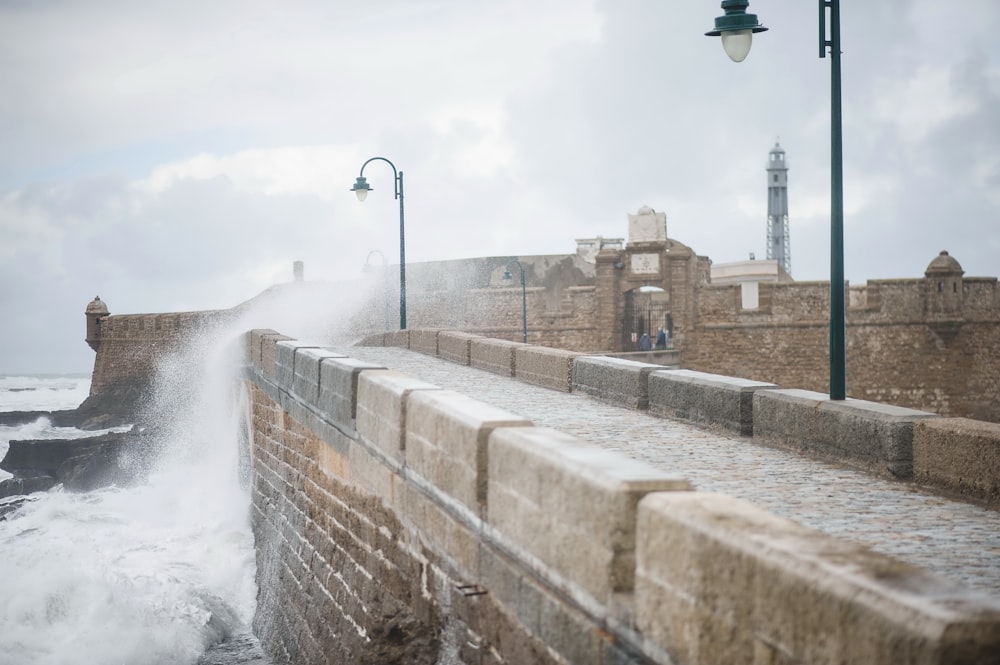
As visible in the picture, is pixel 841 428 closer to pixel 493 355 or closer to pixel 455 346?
pixel 493 355

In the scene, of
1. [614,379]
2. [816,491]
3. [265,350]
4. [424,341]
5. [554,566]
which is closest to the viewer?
[554,566]

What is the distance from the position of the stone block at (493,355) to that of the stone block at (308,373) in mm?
3922

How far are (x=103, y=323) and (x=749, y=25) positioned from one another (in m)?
39.3

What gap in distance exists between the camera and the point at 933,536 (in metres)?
5.04

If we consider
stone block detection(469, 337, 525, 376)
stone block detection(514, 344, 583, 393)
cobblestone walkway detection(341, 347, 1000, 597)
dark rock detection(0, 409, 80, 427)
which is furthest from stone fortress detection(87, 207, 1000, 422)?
cobblestone walkway detection(341, 347, 1000, 597)

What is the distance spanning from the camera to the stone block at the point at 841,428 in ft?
22.2

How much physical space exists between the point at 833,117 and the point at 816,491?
4.46 metres

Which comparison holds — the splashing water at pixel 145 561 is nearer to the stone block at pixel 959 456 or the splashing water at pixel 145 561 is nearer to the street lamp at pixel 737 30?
the stone block at pixel 959 456

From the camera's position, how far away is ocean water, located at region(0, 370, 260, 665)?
12.4m

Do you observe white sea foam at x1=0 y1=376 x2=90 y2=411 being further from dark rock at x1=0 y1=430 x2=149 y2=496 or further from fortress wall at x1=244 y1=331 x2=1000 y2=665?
fortress wall at x1=244 y1=331 x2=1000 y2=665

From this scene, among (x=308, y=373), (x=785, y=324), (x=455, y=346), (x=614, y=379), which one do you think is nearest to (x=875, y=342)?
(x=785, y=324)

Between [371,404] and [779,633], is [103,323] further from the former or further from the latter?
[779,633]

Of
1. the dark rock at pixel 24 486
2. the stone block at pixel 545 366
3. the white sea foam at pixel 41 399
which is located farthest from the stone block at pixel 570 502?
the white sea foam at pixel 41 399

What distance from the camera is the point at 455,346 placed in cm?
1802
